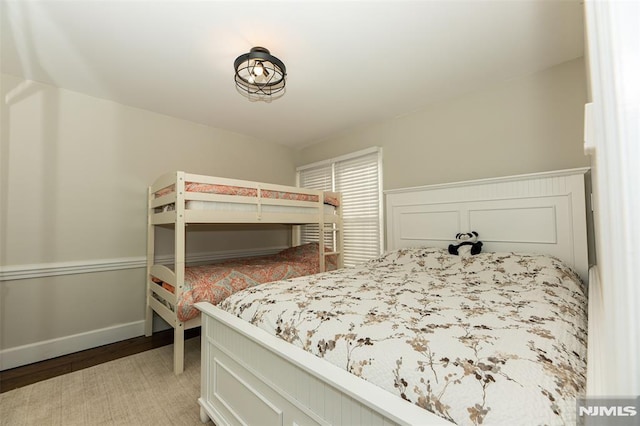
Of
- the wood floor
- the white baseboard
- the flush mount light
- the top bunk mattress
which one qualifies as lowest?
the wood floor

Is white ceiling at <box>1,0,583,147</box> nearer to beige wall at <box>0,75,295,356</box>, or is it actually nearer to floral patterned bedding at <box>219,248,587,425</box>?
beige wall at <box>0,75,295,356</box>

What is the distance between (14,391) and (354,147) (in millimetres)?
3620

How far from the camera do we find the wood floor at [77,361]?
2.00m

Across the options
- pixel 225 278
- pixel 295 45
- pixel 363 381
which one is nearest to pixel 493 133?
pixel 295 45

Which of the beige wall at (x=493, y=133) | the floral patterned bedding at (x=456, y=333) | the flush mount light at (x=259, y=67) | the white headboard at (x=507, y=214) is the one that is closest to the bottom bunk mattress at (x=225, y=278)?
the floral patterned bedding at (x=456, y=333)

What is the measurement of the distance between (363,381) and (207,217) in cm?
171

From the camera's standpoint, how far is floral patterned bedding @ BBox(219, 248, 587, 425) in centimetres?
67

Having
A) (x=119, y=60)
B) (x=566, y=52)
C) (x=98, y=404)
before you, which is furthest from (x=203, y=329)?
(x=566, y=52)

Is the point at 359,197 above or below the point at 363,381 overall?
above

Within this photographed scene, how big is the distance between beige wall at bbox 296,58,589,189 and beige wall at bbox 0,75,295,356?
242cm

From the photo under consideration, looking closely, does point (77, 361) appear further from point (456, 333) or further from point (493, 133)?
point (493, 133)

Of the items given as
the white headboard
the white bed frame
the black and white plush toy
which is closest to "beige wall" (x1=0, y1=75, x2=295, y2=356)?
the white bed frame

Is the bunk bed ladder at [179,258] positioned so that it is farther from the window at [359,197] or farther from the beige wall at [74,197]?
the window at [359,197]

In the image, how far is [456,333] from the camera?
3.08 ft
